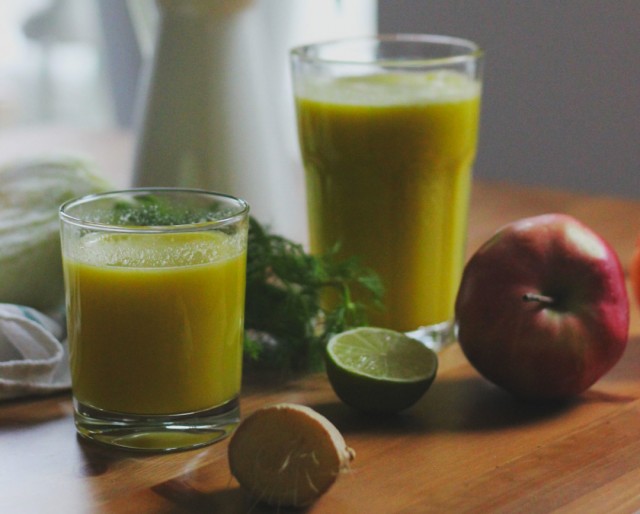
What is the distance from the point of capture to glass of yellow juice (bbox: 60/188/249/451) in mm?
832

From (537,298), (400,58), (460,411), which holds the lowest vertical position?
(460,411)

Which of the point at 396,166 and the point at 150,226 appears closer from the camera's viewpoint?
the point at 150,226

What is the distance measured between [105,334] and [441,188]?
47cm

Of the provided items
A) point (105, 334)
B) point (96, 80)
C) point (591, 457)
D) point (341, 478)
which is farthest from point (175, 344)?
point (96, 80)

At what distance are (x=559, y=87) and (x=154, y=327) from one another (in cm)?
171

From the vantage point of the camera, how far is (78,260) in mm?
848

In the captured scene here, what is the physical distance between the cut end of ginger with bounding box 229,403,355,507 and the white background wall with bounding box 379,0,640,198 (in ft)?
5.59

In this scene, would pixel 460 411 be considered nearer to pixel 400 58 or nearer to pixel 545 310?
pixel 545 310

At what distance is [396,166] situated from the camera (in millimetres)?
1113

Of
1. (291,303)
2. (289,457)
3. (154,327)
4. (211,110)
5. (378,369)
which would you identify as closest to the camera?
(289,457)

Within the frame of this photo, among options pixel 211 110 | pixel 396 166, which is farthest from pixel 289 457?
pixel 211 110

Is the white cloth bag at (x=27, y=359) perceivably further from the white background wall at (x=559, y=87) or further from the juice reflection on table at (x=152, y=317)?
the white background wall at (x=559, y=87)

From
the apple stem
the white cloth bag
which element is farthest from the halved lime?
the white cloth bag

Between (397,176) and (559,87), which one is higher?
Result: (397,176)
